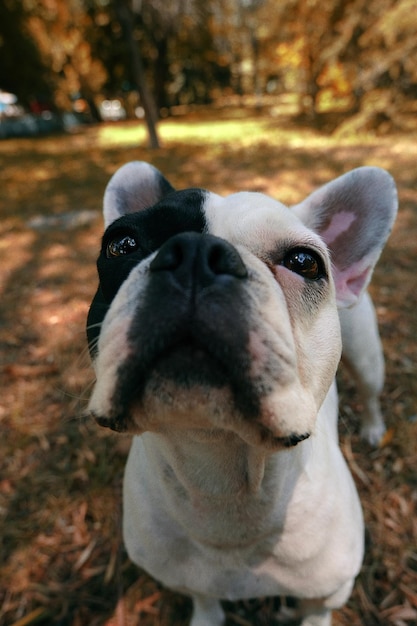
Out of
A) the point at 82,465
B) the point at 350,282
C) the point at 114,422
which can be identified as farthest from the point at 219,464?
the point at 82,465

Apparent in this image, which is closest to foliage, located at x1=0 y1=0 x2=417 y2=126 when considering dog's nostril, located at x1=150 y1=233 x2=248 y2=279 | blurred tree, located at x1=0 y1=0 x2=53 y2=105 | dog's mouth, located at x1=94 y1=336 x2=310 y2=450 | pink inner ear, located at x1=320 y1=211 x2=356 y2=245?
blurred tree, located at x1=0 y1=0 x2=53 y2=105

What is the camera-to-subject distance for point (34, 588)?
2227 millimetres

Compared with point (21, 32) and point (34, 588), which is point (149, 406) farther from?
point (21, 32)

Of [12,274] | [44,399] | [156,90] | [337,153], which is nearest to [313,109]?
[337,153]

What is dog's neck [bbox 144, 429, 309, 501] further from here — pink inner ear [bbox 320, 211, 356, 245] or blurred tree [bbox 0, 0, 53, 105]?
blurred tree [bbox 0, 0, 53, 105]

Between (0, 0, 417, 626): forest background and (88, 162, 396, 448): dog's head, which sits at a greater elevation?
(88, 162, 396, 448): dog's head

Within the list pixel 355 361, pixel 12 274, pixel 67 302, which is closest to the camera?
pixel 355 361

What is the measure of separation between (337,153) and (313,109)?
848cm

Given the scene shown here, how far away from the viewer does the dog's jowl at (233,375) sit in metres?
0.99

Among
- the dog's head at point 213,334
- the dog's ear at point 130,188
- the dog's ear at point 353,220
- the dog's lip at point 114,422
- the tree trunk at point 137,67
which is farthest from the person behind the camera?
the tree trunk at point 137,67

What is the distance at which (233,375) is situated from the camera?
38.3 inches

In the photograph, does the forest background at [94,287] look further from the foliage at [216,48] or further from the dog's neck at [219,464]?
the dog's neck at [219,464]

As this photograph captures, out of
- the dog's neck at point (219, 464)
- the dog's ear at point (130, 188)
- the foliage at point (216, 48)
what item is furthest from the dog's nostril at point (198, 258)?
the foliage at point (216, 48)

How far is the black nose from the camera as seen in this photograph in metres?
0.99
